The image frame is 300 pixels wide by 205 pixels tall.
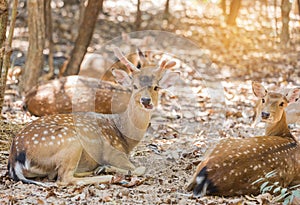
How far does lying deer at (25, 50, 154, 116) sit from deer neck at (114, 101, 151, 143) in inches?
70.8

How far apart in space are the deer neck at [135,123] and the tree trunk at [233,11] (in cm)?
1150

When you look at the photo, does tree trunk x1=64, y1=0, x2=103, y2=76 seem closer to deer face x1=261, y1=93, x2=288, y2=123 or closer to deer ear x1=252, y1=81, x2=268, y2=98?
deer ear x1=252, y1=81, x2=268, y2=98

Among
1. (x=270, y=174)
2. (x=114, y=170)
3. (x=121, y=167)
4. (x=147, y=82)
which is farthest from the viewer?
(x=147, y=82)

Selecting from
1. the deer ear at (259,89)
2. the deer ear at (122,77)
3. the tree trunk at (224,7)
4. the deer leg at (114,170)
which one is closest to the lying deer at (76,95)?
the deer ear at (122,77)

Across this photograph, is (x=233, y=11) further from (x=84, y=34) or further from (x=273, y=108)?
(x=273, y=108)

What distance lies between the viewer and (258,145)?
5.59m

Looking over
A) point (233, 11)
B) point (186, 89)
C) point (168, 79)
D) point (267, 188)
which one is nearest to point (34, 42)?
point (186, 89)

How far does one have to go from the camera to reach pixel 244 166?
5230 millimetres

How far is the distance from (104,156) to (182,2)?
13.8 m

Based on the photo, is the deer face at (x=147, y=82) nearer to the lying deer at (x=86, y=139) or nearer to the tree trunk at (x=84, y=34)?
the lying deer at (x=86, y=139)

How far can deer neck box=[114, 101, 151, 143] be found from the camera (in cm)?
654

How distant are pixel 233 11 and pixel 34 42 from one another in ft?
29.8

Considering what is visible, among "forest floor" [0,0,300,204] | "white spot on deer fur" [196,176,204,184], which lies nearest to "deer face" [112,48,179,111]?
"forest floor" [0,0,300,204]

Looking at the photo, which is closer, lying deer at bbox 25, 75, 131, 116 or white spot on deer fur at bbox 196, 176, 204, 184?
white spot on deer fur at bbox 196, 176, 204, 184
